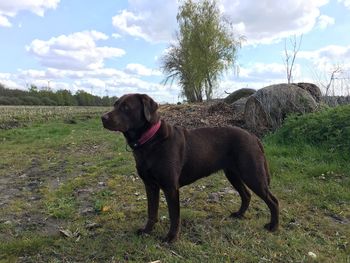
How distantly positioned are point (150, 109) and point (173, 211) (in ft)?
3.77

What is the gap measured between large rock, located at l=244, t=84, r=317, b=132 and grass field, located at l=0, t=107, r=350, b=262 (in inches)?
53.9

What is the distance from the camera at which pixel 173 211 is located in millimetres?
4598

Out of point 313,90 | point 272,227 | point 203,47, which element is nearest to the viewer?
point 272,227

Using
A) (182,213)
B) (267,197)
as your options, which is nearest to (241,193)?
(267,197)

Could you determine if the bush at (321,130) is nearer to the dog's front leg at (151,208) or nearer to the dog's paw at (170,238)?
the dog's front leg at (151,208)

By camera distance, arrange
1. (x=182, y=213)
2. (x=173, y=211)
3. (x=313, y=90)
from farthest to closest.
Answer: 1. (x=313, y=90)
2. (x=182, y=213)
3. (x=173, y=211)

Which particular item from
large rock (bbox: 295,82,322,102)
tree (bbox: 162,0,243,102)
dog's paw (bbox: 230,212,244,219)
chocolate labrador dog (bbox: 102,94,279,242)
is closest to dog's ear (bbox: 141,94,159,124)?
chocolate labrador dog (bbox: 102,94,279,242)

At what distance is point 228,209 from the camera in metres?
Result: 5.79

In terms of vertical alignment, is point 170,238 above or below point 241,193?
below

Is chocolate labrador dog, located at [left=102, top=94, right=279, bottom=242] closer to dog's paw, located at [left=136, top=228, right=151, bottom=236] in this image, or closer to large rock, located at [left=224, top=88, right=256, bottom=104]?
dog's paw, located at [left=136, top=228, right=151, bottom=236]

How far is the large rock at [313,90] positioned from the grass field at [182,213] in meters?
2.92

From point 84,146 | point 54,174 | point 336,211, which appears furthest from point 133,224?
point 84,146

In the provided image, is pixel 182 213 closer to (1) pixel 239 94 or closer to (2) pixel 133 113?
(2) pixel 133 113

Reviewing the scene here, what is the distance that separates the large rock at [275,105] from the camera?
11.1 metres
